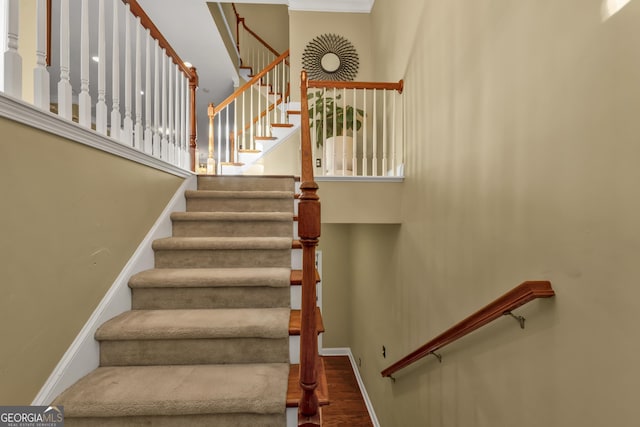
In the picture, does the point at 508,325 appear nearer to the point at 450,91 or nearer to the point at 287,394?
the point at 287,394

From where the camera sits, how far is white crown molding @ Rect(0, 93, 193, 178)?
1039 millimetres

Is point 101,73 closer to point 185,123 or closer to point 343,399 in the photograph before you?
point 185,123

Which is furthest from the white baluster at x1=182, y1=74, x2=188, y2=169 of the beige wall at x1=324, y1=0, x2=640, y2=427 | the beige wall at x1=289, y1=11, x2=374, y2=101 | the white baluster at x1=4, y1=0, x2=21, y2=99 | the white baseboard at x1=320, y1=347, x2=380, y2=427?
the white baseboard at x1=320, y1=347, x2=380, y2=427

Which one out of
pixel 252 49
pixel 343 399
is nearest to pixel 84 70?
pixel 343 399

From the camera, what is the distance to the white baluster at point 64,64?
4.41 feet

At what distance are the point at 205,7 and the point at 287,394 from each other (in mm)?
4320

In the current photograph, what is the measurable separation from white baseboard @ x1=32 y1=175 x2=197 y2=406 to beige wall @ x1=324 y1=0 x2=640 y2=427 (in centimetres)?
181

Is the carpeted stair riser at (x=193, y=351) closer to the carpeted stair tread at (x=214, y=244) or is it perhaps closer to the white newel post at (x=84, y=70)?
the carpeted stair tread at (x=214, y=244)

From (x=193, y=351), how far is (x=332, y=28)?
4461mm

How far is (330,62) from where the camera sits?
4441 mm

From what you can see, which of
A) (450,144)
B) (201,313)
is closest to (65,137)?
(201,313)

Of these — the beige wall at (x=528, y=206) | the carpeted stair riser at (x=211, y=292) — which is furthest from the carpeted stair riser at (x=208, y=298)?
the beige wall at (x=528, y=206)

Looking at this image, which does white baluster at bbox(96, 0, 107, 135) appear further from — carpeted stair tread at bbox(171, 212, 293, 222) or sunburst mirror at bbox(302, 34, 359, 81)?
sunburst mirror at bbox(302, 34, 359, 81)

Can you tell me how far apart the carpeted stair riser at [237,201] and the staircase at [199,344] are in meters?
0.55
